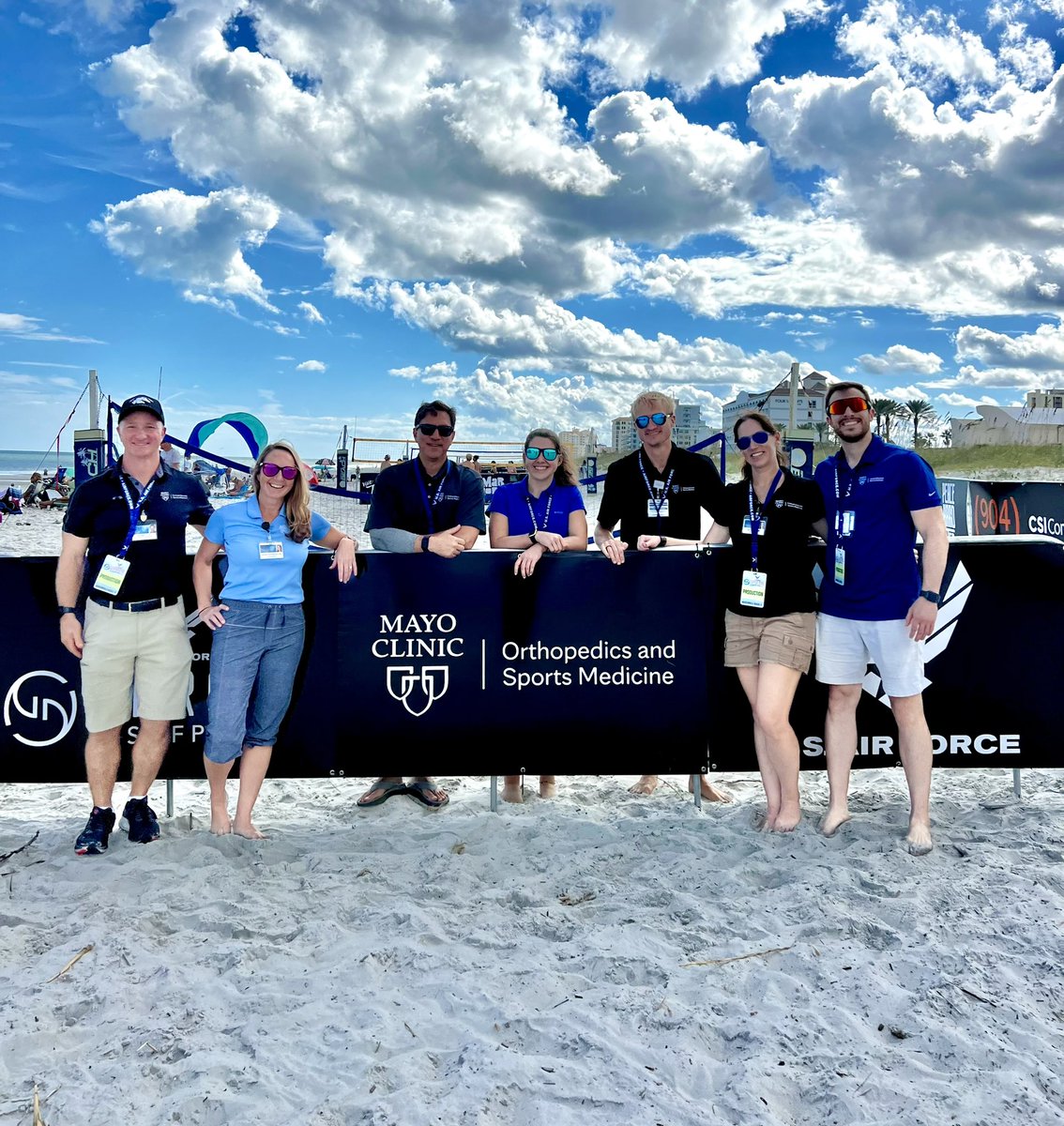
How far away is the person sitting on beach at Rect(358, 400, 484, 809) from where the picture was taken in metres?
4.11

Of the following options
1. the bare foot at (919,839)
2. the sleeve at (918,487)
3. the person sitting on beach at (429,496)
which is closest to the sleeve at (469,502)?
the person sitting on beach at (429,496)

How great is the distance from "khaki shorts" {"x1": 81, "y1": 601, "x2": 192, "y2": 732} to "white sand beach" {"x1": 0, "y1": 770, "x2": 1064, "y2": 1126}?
2.06 ft

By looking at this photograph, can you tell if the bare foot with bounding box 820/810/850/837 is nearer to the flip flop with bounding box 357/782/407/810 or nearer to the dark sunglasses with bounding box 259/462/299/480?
the flip flop with bounding box 357/782/407/810

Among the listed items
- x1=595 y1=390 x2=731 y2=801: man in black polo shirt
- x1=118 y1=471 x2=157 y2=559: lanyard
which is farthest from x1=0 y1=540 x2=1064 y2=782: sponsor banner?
x1=118 y1=471 x2=157 y2=559: lanyard

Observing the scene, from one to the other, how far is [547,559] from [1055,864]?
8.39 feet

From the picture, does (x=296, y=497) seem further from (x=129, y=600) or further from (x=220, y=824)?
(x=220, y=824)

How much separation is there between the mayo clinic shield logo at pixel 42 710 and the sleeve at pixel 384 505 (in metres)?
1.72

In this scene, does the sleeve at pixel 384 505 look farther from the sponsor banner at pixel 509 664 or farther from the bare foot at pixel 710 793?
the bare foot at pixel 710 793

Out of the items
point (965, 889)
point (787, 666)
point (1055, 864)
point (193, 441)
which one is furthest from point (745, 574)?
point (193, 441)

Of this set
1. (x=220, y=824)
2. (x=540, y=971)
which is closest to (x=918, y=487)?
(x=540, y=971)

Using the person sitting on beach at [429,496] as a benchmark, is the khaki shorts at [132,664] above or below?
below

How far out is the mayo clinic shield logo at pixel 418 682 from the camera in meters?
4.09

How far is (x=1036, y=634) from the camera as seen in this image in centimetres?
417

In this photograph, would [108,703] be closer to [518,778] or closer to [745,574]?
[518,778]
